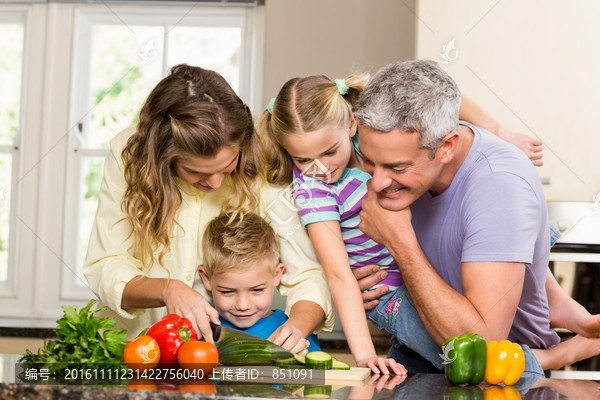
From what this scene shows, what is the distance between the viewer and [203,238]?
1.74m

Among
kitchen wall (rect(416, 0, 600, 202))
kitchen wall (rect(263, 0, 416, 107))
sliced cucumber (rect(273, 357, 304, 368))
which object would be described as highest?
kitchen wall (rect(263, 0, 416, 107))

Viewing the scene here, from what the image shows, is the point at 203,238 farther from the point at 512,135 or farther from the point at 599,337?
the point at 599,337

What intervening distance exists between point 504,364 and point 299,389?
38cm

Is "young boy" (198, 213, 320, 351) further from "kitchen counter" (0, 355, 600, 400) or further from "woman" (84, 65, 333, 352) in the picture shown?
"kitchen counter" (0, 355, 600, 400)

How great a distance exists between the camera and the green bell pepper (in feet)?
3.72

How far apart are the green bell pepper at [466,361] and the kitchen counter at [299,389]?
0.07 ft

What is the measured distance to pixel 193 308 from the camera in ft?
4.64

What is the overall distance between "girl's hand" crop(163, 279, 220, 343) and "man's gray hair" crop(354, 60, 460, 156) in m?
0.53

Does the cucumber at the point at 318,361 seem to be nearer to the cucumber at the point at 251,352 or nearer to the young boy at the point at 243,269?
the cucumber at the point at 251,352

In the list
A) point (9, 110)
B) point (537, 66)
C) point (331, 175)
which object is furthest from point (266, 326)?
point (9, 110)

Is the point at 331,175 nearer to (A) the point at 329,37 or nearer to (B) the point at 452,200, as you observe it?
(B) the point at 452,200

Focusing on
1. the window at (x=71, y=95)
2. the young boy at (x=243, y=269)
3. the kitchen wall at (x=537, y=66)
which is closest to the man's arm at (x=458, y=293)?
the young boy at (x=243, y=269)

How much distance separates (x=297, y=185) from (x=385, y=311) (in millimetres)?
411

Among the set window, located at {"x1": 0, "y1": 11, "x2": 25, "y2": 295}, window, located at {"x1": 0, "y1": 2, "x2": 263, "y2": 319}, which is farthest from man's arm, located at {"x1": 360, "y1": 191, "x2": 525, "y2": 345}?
window, located at {"x1": 0, "y1": 11, "x2": 25, "y2": 295}
